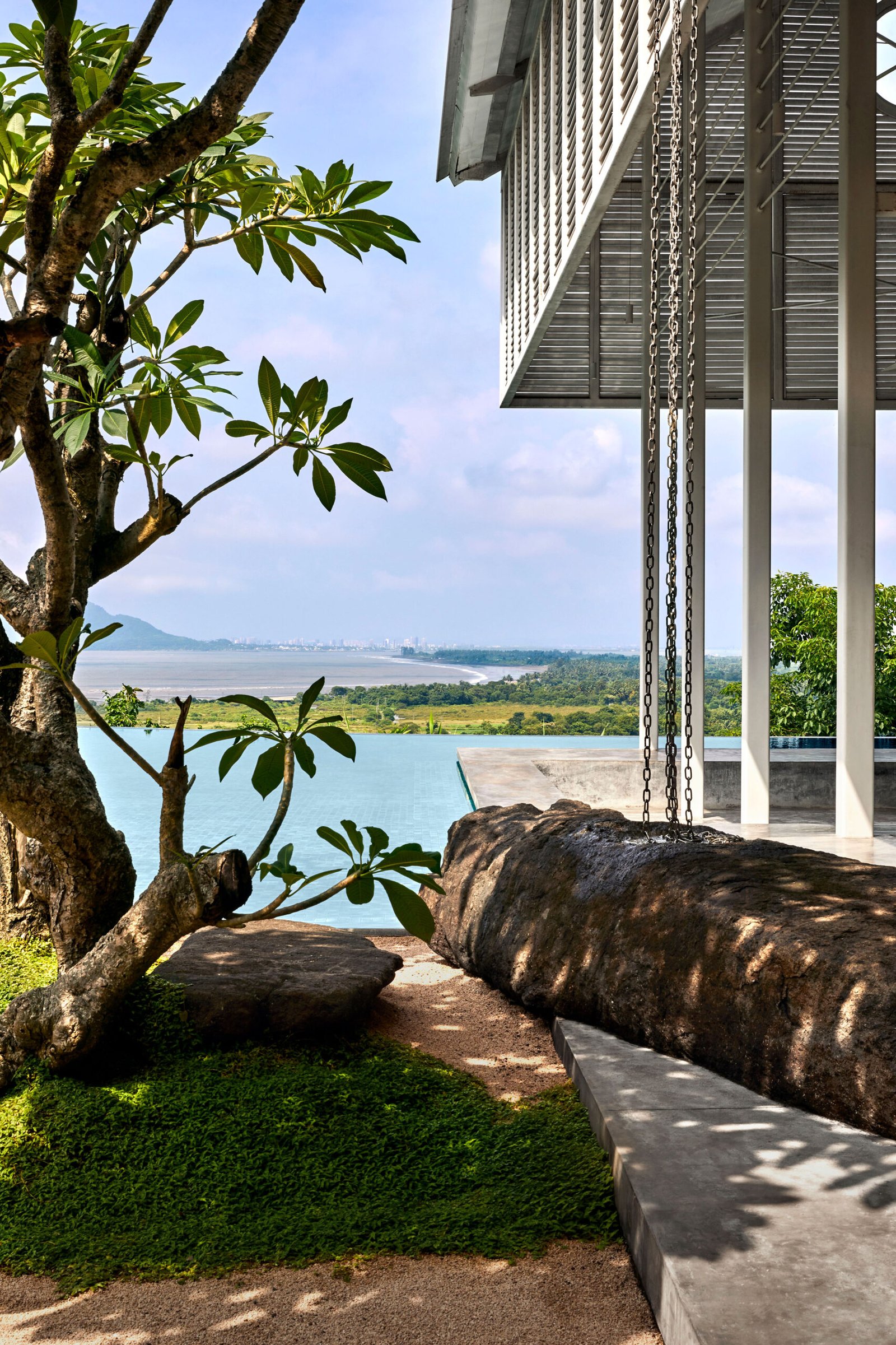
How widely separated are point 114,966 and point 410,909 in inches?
37.7

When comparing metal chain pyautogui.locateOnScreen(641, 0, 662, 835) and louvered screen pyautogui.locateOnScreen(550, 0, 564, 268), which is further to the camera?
louvered screen pyautogui.locateOnScreen(550, 0, 564, 268)

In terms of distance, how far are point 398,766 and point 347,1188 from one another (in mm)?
10000

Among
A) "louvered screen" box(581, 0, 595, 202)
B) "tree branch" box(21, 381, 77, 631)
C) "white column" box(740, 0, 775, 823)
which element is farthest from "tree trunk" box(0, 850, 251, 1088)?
"louvered screen" box(581, 0, 595, 202)

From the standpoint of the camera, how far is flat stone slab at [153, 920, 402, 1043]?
9.04 ft

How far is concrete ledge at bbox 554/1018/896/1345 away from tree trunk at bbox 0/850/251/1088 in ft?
3.35

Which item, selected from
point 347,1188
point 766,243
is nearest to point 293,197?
point 347,1188

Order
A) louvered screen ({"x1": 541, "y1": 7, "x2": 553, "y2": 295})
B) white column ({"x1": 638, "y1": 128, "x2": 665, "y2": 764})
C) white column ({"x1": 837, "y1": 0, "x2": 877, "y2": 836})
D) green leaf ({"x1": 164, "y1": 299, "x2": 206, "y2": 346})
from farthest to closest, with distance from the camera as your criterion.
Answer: louvered screen ({"x1": 541, "y1": 7, "x2": 553, "y2": 295}) → white column ({"x1": 837, "y1": 0, "x2": 877, "y2": 836}) → white column ({"x1": 638, "y1": 128, "x2": 665, "y2": 764}) → green leaf ({"x1": 164, "y1": 299, "x2": 206, "y2": 346})

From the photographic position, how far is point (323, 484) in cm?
198

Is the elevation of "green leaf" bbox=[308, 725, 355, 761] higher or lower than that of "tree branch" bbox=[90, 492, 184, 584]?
lower

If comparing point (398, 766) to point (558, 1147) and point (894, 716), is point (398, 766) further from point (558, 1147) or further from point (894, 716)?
point (558, 1147)

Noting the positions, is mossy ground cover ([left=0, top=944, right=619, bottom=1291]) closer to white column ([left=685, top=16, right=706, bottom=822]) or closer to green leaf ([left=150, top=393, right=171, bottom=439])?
green leaf ([left=150, top=393, right=171, bottom=439])

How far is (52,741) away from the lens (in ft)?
8.43

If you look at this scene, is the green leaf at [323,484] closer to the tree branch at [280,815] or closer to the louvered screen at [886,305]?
the tree branch at [280,815]

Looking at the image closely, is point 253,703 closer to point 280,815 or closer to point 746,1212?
point 280,815
